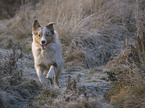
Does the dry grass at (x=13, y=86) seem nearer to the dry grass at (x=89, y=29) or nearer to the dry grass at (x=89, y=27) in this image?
the dry grass at (x=89, y=29)

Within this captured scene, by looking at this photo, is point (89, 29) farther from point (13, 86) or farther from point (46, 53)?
point (13, 86)

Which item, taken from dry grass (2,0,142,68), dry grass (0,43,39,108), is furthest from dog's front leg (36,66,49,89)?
dry grass (2,0,142,68)

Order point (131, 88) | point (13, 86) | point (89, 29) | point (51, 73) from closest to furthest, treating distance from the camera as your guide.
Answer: point (131, 88) < point (13, 86) < point (51, 73) < point (89, 29)

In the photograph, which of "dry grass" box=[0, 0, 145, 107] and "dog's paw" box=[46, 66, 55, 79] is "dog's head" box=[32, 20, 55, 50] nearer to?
"dog's paw" box=[46, 66, 55, 79]

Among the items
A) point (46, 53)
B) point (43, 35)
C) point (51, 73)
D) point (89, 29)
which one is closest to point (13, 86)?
point (51, 73)

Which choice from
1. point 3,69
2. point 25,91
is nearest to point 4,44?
point 3,69

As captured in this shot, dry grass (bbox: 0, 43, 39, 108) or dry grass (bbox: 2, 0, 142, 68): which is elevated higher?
dry grass (bbox: 2, 0, 142, 68)

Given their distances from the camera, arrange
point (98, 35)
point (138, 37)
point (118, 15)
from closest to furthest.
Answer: point (138, 37) < point (98, 35) < point (118, 15)

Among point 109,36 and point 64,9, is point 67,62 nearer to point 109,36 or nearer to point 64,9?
point 109,36

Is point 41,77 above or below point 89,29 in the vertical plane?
below

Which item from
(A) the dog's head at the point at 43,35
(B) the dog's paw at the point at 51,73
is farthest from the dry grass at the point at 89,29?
(A) the dog's head at the point at 43,35

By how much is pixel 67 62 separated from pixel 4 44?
80.9 inches

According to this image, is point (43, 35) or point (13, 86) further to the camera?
point (43, 35)

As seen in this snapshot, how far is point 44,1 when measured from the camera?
27.1 feet
